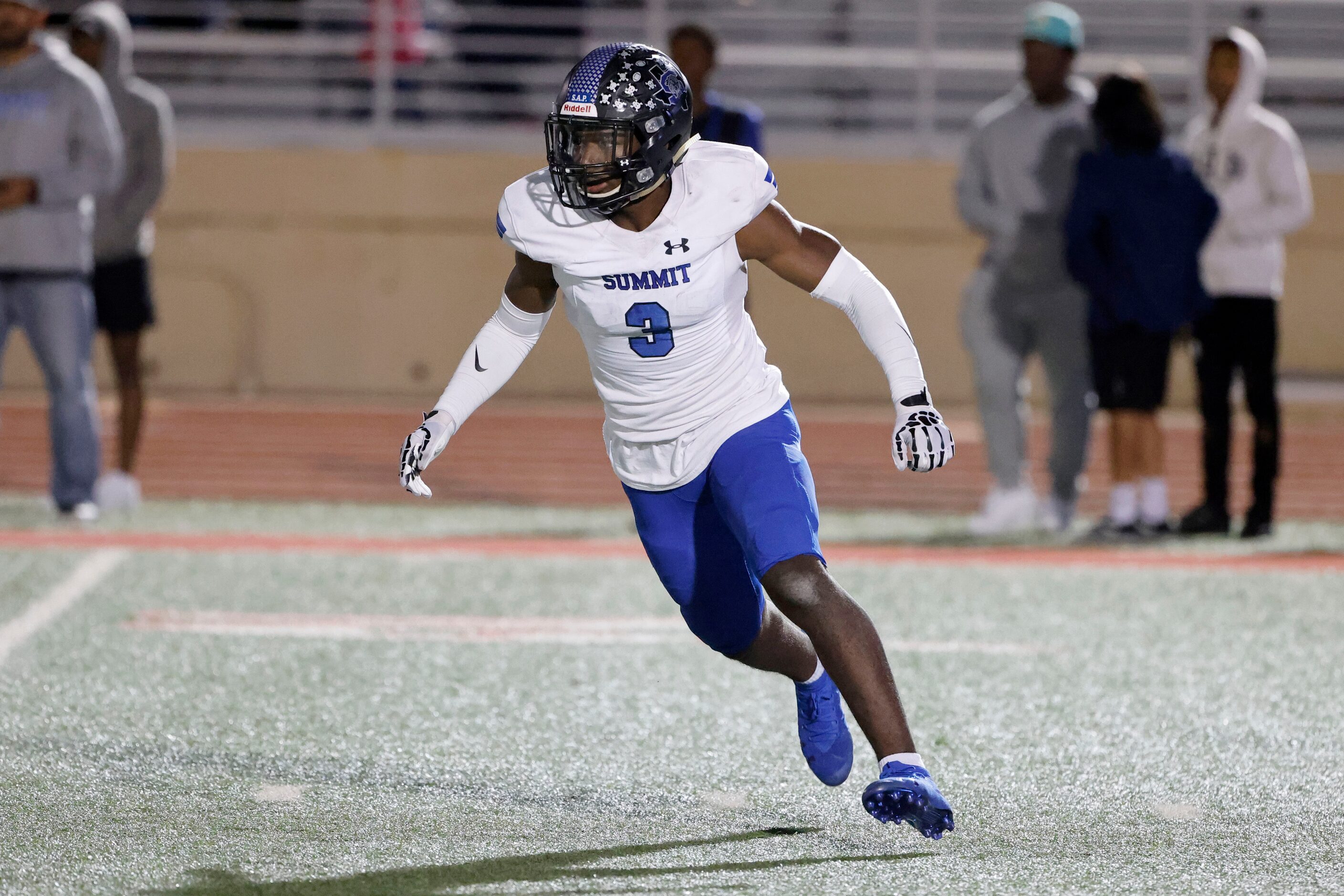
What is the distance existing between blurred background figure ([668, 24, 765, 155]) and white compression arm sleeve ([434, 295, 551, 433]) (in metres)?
2.48

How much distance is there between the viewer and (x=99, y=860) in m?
3.48

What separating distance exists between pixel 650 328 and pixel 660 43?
9.91 meters

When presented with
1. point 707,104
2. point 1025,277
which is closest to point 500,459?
point 1025,277

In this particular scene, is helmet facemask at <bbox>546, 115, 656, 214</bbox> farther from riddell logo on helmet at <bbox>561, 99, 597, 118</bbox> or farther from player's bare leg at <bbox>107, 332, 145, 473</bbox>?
player's bare leg at <bbox>107, 332, 145, 473</bbox>

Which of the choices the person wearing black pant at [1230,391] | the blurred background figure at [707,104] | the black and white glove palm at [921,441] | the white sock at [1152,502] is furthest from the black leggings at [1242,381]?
the black and white glove palm at [921,441]

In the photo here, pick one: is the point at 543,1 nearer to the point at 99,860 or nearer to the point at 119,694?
the point at 119,694

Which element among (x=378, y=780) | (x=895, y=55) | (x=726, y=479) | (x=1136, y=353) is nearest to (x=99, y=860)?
(x=378, y=780)

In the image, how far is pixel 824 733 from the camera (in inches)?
157

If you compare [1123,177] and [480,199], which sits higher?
[1123,177]

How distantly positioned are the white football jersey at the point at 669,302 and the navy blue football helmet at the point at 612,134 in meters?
0.09

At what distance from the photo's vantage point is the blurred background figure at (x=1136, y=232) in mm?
7758

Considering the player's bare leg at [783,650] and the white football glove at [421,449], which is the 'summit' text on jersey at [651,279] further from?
the player's bare leg at [783,650]

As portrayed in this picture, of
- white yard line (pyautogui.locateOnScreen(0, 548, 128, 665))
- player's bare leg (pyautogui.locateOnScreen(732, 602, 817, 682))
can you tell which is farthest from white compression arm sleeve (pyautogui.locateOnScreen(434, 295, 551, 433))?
white yard line (pyautogui.locateOnScreen(0, 548, 128, 665))

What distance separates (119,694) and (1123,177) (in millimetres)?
4684
